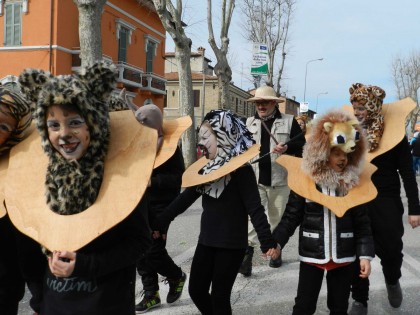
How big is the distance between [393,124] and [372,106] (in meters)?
0.23

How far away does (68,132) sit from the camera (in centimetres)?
195

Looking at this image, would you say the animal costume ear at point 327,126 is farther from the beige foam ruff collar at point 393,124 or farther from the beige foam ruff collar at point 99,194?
the beige foam ruff collar at point 99,194

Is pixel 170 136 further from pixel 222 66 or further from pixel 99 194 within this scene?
pixel 222 66

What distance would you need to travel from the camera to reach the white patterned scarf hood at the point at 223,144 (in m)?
3.28

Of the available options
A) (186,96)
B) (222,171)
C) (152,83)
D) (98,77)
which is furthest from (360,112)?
(152,83)

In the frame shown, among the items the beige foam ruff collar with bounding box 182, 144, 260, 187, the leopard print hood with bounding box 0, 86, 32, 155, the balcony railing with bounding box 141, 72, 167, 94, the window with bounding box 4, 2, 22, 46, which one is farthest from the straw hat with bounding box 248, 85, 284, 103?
the balcony railing with bounding box 141, 72, 167, 94

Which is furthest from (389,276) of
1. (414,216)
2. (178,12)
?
(178,12)

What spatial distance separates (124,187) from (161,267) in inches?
88.9

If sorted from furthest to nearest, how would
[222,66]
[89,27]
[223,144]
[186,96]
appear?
[222,66] → [186,96] → [89,27] → [223,144]

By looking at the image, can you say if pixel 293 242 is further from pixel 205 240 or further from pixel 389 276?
pixel 205 240

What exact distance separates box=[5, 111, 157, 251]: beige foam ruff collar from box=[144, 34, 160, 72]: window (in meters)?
27.2

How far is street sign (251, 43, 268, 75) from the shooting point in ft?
35.4

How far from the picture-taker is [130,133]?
6.58ft

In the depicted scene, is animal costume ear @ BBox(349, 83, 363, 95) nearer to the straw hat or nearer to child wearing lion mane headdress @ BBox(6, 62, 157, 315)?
the straw hat
